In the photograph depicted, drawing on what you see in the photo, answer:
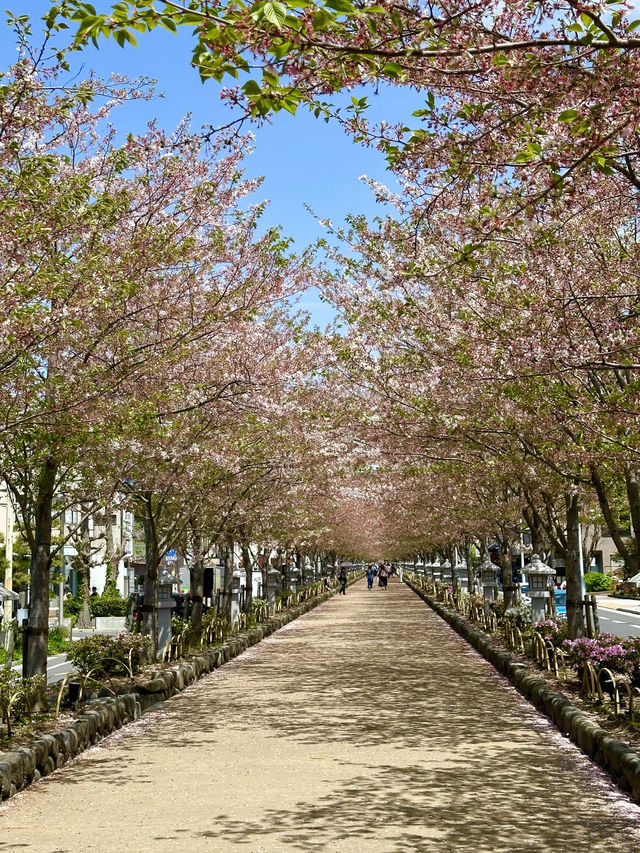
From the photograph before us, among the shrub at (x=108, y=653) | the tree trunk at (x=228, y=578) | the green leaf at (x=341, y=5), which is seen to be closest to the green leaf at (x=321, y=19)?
the green leaf at (x=341, y=5)

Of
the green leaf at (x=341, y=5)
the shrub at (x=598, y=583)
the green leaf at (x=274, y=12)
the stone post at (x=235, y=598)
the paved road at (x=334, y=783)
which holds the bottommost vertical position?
the paved road at (x=334, y=783)

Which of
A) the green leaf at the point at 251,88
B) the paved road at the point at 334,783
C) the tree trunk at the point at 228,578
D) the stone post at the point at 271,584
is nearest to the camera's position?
the green leaf at the point at 251,88

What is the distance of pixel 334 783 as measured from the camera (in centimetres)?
861

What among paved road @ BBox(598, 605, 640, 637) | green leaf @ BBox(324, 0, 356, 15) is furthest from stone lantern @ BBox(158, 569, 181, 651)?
green leaf @ BBox(324, 0, 356, 15)

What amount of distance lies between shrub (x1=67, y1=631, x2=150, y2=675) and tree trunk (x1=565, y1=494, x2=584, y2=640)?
24.7 feet

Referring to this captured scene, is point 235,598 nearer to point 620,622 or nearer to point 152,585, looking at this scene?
point 152,585

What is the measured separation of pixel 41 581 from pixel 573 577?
9.48m

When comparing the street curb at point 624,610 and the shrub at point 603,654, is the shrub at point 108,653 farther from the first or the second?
the street curb at point 624,610

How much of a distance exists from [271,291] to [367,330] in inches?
136

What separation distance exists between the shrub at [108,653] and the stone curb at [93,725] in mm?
627

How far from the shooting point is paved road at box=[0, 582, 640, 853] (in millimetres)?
6840

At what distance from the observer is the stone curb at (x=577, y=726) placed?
8133mm

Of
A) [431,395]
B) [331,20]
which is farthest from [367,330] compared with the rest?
[331,20]

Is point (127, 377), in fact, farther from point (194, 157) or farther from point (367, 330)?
point (367, 330)
